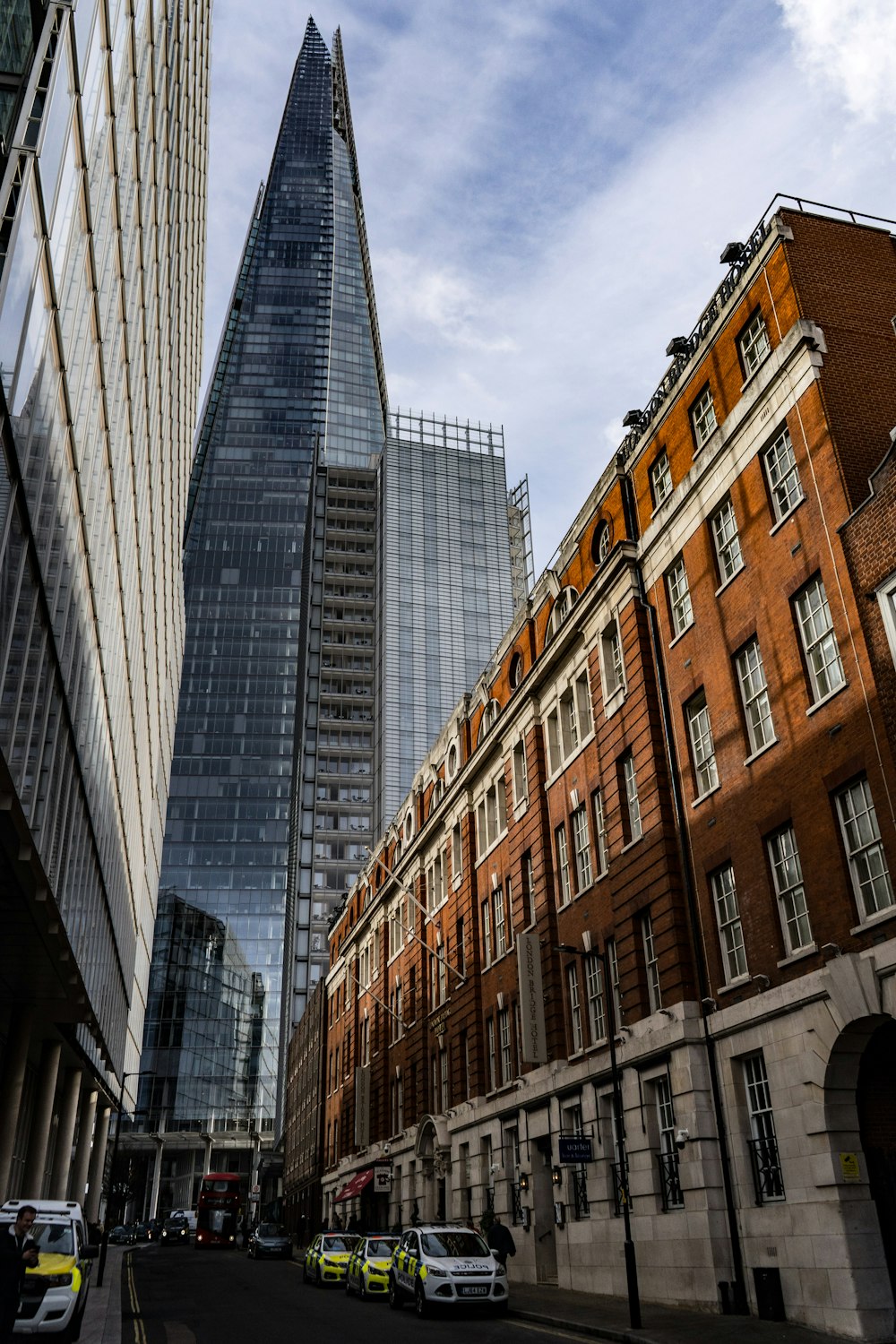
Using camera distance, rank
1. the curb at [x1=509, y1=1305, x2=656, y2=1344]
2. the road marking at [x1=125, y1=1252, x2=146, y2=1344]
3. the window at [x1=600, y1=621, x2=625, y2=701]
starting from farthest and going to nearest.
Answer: the window at [x1=600, y1=621, x2=625, y2=701], the road marking at [x1=125, y1=1252, x2=146, y2=1344], the curb at [x1=509, y1=1305, x2=656, y2=1344]

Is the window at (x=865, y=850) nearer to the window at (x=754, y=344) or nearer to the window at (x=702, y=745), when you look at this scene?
the window at (x=702, y=745)

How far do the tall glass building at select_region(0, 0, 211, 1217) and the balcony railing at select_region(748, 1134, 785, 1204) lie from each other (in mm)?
15337

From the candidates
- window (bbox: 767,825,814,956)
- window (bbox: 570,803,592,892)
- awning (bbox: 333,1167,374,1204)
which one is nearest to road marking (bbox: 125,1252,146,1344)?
awning (bbox: 333,1167,374,1204)

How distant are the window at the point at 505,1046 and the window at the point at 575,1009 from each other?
5516 mm

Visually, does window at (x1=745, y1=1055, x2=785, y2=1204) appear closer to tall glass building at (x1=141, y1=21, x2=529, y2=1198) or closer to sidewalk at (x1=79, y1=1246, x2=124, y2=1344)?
sidewalk at (x1=79, y1=1246, x2=124, y2=1344)

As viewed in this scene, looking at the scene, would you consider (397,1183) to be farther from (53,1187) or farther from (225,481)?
(225,481)

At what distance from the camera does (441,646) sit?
A: 112m

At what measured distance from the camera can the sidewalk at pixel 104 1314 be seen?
697 inches

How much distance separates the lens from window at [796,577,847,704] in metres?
19.1

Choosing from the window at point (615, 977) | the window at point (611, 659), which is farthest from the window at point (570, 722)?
the window at point (615, 977)

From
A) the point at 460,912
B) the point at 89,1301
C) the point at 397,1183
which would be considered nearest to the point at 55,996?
the point at 89,1301

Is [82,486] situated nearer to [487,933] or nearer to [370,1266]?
[487,933]

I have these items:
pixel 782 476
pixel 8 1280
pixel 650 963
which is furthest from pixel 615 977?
pixel 8 1280

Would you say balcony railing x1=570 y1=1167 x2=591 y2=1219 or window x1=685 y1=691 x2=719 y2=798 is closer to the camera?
window x1=685 y1=691 x2=719 y2=798
